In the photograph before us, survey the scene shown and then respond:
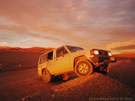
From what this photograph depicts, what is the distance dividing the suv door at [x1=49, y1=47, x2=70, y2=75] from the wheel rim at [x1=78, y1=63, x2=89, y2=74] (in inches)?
27.9

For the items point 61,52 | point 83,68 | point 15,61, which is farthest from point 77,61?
point 15,61

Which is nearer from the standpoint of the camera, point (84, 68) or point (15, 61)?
point (84, 68)

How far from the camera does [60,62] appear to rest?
16.2 ft

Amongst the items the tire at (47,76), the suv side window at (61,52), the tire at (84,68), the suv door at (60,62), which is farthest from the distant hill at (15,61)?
the tire at (84,68)

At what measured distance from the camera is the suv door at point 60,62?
15.3 feet

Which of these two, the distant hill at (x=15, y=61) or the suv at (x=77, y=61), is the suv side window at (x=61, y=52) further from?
the distant hill at (x=15, y=61)

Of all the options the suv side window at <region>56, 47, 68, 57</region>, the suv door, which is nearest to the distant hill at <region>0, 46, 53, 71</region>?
the suv door

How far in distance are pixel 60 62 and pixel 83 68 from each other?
145 cm

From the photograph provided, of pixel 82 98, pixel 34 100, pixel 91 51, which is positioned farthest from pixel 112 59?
pixel 34 100

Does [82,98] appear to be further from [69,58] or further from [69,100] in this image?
[69,58]

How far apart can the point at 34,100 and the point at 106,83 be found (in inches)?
97.1

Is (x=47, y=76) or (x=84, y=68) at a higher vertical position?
(x=84, y=68)

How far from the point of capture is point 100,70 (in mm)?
5129

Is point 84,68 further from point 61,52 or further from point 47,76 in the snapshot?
point 47,76
